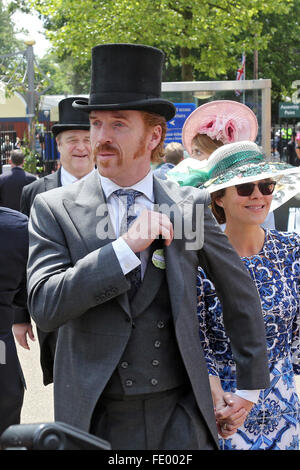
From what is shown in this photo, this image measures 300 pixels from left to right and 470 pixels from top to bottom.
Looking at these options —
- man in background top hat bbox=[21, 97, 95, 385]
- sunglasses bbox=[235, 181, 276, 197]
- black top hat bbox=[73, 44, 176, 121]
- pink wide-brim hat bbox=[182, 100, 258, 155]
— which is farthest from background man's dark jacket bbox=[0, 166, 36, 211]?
black top hat bbox=[73, 44, 176, 121]

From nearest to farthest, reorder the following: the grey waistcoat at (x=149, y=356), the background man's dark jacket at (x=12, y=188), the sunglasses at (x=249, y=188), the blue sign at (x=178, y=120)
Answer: the grey waistcoat at (x=149, y=356) → the sunglasses at (x=249, y=188) → the background man's dark jacket at (x=12, y=188) → the blue sign at (x=178, y=120)

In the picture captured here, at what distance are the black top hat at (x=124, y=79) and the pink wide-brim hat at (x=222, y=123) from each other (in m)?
2.98

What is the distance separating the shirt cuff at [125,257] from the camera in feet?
7.56

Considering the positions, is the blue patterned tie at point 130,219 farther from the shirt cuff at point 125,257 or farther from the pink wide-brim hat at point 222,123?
the pink wide-brim hat at point 222,123

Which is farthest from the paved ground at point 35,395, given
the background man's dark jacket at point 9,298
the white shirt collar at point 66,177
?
the white shirt collar at point 66,177

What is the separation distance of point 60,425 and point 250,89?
10.9 meters

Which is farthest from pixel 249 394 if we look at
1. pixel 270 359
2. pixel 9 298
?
pixel 9 298

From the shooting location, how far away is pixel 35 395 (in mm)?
6098

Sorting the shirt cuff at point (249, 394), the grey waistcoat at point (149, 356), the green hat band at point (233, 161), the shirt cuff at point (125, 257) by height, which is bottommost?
the shirt cuff at point (249, 394)

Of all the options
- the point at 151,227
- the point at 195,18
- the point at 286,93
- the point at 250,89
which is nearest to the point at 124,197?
the point at 151,227

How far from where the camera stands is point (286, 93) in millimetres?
30859

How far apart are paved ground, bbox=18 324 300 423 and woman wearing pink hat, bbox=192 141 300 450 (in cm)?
225
